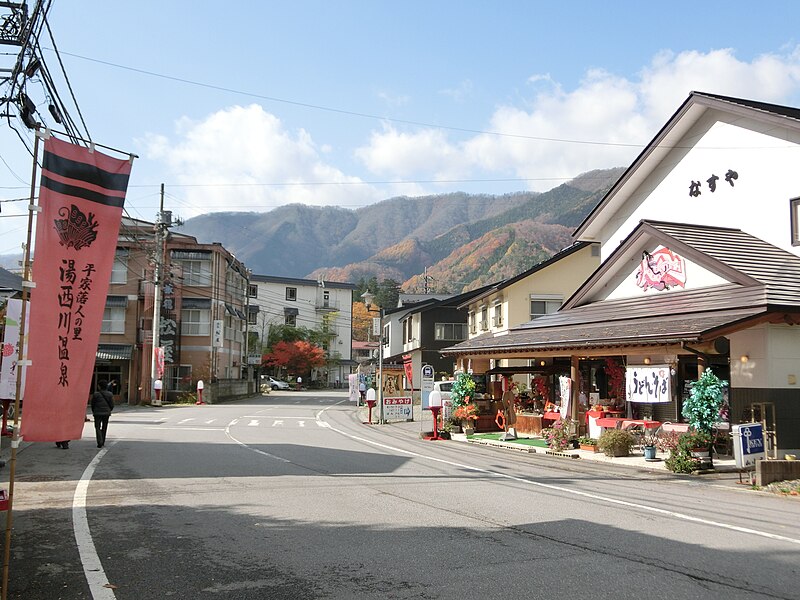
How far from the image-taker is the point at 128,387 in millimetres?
44719

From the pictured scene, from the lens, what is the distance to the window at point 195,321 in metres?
50.2

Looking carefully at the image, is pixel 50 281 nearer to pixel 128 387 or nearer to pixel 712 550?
pixel 712 550

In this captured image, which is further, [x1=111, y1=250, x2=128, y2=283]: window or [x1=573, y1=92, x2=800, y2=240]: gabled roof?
[x1=111, y1=250, x2=128, y2=283]: window

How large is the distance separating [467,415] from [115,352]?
1152 inches

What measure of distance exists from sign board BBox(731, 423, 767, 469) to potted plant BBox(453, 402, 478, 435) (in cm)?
1086

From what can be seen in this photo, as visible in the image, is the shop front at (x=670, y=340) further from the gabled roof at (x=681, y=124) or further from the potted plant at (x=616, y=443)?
the gabled roof at (x=681, y=124)

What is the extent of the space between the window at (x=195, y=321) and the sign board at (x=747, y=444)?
139 ft

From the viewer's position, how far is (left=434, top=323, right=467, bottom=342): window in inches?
1991

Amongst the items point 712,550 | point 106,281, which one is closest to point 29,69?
point 106,281

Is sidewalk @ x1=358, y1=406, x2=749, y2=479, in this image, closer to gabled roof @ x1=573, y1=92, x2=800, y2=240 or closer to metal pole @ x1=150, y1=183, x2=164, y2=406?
gabled roof @ x1=573, y1=92, x2=800, y2=240

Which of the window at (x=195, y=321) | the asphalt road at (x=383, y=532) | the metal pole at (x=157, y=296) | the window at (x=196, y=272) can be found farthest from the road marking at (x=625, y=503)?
the window at (x=196, y=272)

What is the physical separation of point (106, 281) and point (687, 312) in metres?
13.9

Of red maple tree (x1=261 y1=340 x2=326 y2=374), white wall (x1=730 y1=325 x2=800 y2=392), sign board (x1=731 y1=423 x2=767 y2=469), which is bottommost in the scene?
sign board (x1=731 y1=423 x2=767 y2=469)

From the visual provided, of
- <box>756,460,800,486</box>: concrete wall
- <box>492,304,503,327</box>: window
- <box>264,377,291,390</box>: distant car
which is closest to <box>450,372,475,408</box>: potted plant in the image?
<box>756,460,800,486</box>: concrete wall
